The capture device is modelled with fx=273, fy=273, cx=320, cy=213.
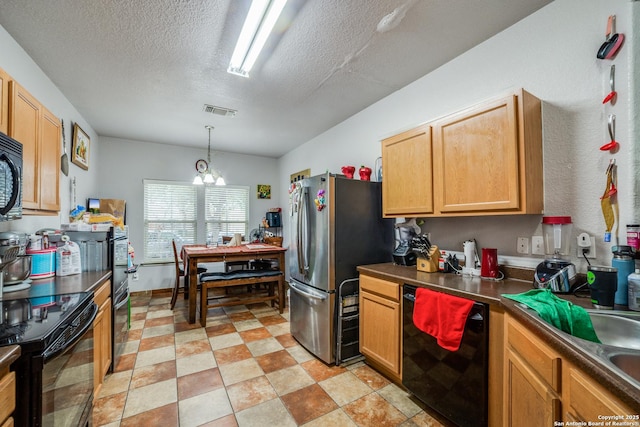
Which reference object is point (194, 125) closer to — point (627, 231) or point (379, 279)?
point (379, 279)

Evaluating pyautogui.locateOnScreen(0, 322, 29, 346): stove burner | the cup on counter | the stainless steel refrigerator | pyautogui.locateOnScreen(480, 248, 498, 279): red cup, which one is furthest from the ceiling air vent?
the cup on counter

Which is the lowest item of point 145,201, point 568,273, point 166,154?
point 568,273

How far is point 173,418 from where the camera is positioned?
5.71 feet

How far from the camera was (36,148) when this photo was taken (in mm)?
1753

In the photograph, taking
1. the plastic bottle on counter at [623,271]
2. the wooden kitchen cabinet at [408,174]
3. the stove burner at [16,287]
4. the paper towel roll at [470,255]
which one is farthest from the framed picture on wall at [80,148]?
the plastic bottle on counter at [623,271]

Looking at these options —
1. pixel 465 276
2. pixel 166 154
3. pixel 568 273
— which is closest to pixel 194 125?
pixel 166 154

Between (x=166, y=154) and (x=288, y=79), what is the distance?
3268 millimetres

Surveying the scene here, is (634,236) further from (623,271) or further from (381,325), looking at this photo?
(381,325)

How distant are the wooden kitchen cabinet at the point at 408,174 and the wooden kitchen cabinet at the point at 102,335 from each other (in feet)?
7.41

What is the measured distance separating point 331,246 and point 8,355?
1869 millimetres

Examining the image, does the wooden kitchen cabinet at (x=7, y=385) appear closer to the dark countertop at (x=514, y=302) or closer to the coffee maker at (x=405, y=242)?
the dark countertop at (x=514, y=302)

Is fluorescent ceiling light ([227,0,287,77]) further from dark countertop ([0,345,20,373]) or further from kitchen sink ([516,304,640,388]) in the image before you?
kitchen sink ([516,304,640,388])

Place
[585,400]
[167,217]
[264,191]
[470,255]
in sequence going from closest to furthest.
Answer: [585,400] → [470,255] → [167,217] → [264,191]

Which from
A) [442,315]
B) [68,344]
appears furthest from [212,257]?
[442,315]
